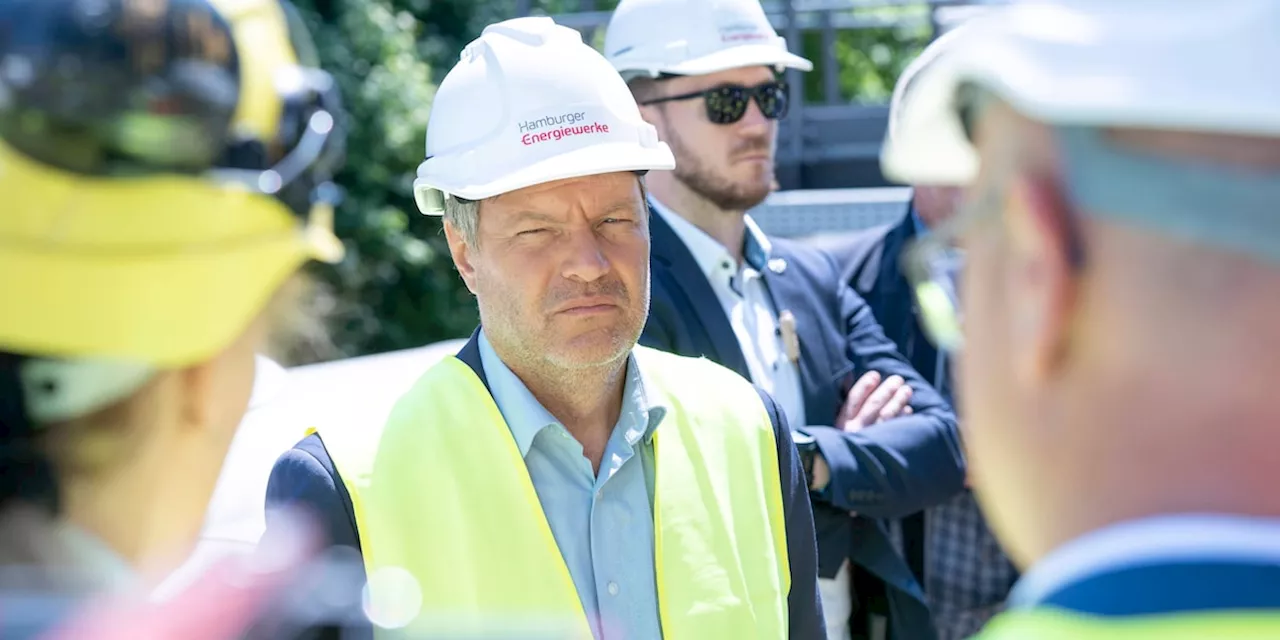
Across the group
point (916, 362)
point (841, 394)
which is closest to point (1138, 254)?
point (841, 394)

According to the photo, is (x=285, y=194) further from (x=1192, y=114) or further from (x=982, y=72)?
(x=1192, y=114)

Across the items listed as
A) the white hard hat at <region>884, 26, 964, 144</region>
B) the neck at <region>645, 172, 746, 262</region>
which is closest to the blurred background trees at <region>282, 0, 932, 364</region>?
the neck at <region>645, 172, 746, 262</region>

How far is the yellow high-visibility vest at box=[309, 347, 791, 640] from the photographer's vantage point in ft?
7.24

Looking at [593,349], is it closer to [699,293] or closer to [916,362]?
[699,293]

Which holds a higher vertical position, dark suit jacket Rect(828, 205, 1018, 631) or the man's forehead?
the man's forehead

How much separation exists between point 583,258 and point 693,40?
1.32m

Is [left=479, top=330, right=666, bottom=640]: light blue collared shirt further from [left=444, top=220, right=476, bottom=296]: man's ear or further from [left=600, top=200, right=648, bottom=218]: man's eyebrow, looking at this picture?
[left=600, top=200, right=648, bottom=218]: man's eyebrow

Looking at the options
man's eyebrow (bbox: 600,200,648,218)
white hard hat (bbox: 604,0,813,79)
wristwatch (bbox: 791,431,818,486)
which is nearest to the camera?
man's eyebrow (bbox: 600,200,648,218)

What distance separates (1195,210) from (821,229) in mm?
5445

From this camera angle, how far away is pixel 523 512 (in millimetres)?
2301

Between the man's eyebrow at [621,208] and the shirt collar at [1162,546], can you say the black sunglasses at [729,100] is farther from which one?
the shirt collar at [1162,546]

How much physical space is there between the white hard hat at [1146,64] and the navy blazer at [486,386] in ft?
4.75

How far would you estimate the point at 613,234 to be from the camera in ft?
8.80

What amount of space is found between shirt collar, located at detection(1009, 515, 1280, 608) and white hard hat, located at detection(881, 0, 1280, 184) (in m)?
0.29
